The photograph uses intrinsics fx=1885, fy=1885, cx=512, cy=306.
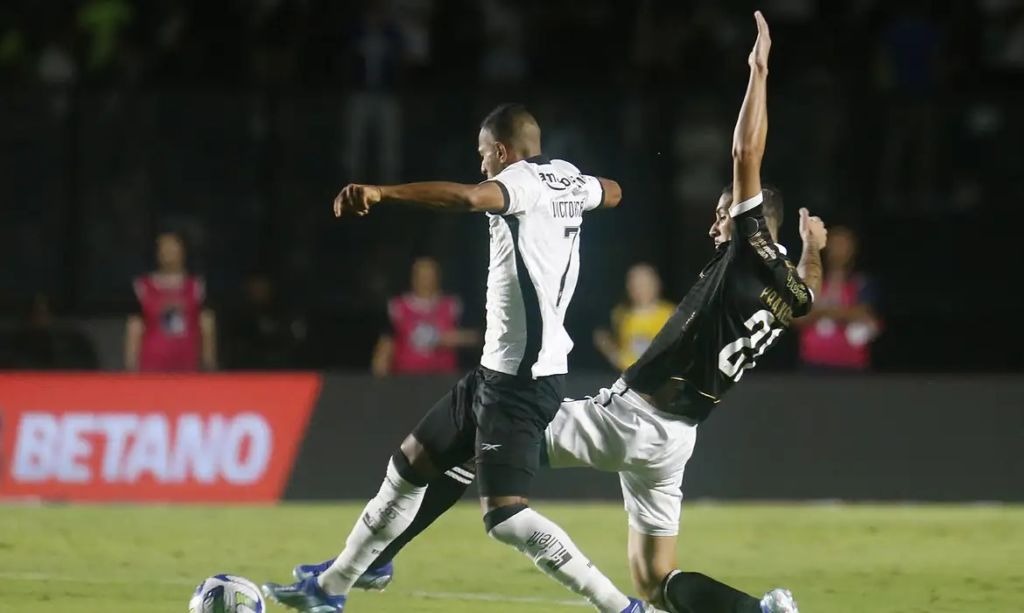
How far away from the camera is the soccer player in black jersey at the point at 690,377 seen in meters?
7.41

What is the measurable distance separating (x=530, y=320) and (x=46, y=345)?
927cm

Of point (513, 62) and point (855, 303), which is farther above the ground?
point (513, 62)

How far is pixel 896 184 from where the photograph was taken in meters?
15.8

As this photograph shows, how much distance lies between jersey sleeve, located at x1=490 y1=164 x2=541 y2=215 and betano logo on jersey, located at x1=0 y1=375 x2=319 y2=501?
6706 millimetres

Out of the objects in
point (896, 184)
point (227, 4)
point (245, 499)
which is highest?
point (227, 4)

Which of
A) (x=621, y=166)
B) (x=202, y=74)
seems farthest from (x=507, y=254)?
(x=202, y=74)

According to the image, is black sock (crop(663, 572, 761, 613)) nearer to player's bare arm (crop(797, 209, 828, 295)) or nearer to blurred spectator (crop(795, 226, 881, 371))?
player's bare arm (crop(797, 209, 828, 295))

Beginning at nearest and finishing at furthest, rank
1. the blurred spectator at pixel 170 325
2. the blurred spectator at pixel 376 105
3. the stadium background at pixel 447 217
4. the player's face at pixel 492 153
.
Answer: the player's face at pixel 492 153
the stadium background at pixel 447 217
the blurred spectator at pixel 170 325
the blurred spectator at pixel 376 105

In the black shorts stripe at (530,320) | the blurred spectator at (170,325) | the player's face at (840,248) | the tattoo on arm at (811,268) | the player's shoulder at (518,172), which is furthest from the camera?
the blurred spectator at (170,325)

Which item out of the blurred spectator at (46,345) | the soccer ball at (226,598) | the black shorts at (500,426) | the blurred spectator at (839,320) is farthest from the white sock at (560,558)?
the blurred spectator at (46,345)

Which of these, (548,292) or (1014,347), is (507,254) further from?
(1014,347)

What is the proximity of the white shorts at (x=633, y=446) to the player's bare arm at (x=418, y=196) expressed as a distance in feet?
3.39

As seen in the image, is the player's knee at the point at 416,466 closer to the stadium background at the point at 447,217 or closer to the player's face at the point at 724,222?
the player's face at the point at 724,222

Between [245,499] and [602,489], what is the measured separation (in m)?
2.60
